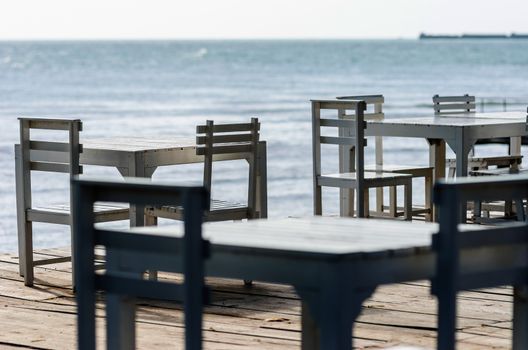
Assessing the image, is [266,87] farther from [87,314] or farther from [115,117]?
[87,314]

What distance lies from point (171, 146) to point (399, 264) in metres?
3.11

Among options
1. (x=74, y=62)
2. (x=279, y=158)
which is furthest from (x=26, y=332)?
(x=74, y=62)

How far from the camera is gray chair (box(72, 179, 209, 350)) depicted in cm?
284

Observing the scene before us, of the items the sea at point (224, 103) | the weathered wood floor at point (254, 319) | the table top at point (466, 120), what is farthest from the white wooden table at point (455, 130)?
the sea at point (224, 103)

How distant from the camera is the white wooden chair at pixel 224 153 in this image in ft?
18.8

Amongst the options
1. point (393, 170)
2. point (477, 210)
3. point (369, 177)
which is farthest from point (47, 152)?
point (477, 210)

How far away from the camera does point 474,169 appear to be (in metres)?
7.89

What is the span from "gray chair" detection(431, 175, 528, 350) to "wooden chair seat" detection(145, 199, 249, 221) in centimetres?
265

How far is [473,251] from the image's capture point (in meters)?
2.98

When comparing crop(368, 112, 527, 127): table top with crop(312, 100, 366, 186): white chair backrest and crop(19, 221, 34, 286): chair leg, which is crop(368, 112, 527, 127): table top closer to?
crop(312, 100, 366, 186): white chair backrest

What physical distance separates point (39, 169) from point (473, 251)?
3.20m

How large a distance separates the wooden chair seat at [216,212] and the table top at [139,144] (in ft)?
0.96

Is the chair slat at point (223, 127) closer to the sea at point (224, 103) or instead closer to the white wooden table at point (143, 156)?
the white wooden table at point (143, 156)

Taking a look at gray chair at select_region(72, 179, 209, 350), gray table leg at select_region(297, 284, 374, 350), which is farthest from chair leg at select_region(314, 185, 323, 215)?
gray table leg at select_region(297, 284, 374, 350)
